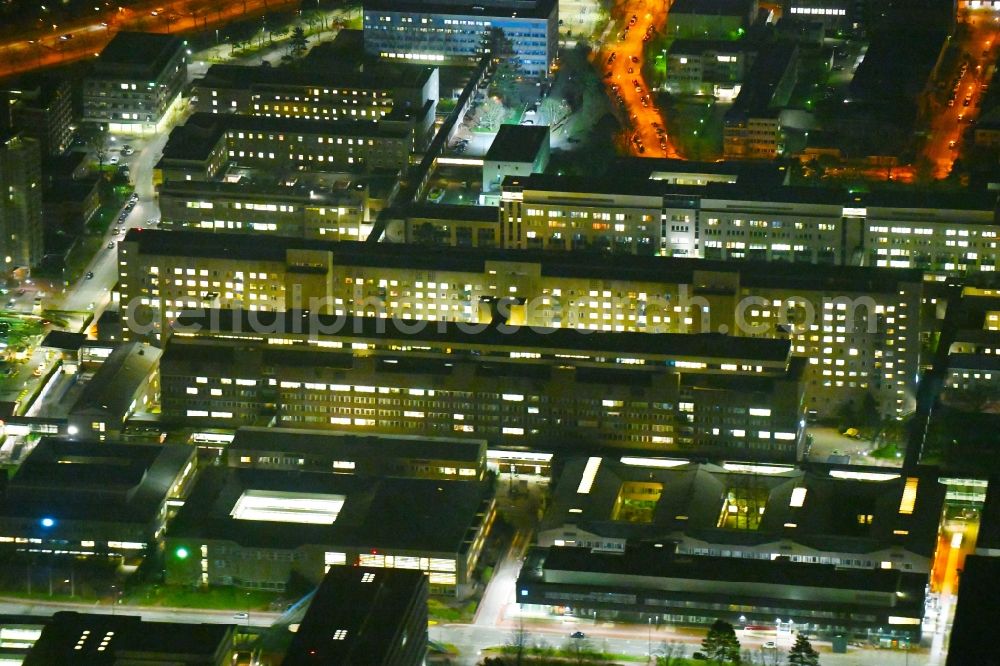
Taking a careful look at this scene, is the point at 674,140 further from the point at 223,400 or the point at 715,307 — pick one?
the point at 223,400

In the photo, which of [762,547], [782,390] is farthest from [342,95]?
[762,547]

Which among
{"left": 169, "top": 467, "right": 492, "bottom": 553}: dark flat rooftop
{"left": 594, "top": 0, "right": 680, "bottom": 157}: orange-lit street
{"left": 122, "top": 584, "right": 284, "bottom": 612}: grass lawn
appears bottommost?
{"left": 122, "top": 584, "right": 284, "bottom": 612}: grass lawn

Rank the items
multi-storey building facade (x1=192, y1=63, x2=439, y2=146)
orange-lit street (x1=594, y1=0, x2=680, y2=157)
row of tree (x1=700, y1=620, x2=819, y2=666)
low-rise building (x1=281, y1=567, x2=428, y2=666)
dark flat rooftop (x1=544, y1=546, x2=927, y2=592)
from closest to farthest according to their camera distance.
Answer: low-rise building (x1=281, y1=567, x2=428, y2=666)
row of tree (x1=700, y1=620, x2=819, y2=666)
dark flat rooftop (x1=544, y1=546, x2=927, y2=592)
orange-lit street (x1=594, y1=0, x2=680, y2=157)
multi-storey building facade (x1=192, y1=63, x2=439, y2=146)

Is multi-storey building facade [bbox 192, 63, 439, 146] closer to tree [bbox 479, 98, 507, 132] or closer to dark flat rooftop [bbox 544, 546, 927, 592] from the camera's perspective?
tree [bbox 479, 98, 507, 132]

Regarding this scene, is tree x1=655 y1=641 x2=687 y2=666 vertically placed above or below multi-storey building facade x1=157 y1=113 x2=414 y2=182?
below

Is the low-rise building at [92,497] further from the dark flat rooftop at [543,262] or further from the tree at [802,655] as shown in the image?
the tree at [802,655]

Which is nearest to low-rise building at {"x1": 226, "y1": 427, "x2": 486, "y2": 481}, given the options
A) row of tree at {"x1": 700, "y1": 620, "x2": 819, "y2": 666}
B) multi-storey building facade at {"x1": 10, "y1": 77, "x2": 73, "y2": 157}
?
row of tree at {"x1": 700, "y1": 620, "x2": 819, "y2": 666}

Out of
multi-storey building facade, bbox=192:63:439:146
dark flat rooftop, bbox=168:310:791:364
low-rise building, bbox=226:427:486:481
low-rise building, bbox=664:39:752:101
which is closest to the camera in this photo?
low-rise building, bbox=226:427:486:481
